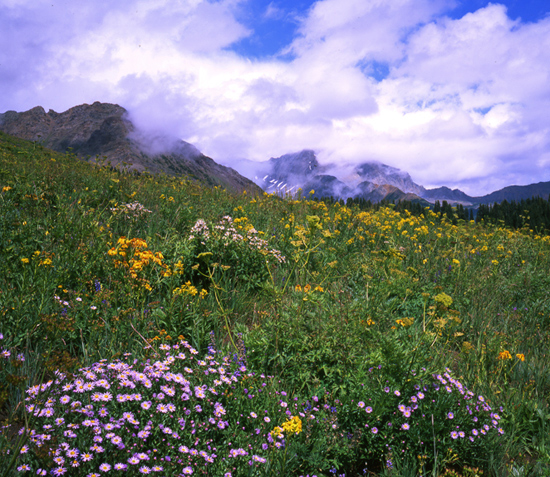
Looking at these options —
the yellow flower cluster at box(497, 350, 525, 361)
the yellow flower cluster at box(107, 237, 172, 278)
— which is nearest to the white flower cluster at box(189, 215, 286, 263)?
the yellow flower cluster at box(107, 237, 172, 278)

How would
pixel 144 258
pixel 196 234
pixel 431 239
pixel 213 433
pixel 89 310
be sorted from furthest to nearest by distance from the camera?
pixel 431 239
pixel 196 234
pixel 144 258
pixel 89 310
pixel 213 433

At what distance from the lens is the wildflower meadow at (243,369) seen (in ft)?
5.39

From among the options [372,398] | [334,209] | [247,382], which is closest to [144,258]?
[247,382]

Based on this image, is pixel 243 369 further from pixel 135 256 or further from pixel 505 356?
pixel 505 356

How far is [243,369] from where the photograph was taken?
2252 mm

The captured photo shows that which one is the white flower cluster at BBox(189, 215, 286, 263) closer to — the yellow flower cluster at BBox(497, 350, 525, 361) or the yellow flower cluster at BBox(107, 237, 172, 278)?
the yellow flower cluster at BBox(107, 237, 172, 278)

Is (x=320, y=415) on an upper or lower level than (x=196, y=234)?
lower

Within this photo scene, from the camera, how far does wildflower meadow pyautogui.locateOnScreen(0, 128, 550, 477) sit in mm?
1643

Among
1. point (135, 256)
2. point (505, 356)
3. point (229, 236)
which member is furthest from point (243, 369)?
point (505, 356)

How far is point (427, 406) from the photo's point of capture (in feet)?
6.86

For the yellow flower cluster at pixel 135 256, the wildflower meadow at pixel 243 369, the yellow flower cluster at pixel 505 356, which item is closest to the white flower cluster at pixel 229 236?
the wildflower meadow at pixel 243 369

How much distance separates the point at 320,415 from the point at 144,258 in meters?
2.11

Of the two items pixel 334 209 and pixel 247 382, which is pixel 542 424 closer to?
pixel 247 382

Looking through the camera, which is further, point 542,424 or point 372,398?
point 542,424
